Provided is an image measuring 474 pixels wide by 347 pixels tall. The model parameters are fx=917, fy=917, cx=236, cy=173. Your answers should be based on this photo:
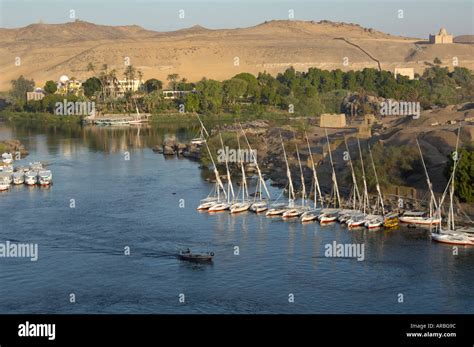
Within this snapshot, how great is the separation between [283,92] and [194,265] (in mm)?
40604

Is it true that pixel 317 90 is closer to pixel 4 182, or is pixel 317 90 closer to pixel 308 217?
pixel 4 182

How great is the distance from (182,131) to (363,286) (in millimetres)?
30041

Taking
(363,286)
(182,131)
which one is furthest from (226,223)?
(182,131)

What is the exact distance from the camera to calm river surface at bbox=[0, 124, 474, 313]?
589 inches

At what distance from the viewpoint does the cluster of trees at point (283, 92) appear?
49250mm

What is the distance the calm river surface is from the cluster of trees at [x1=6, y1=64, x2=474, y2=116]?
2530 centimetres

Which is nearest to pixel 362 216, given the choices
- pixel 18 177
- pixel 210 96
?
pixel 18 177

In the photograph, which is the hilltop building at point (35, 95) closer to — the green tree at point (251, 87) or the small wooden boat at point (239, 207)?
the green tree at point (251, 87)

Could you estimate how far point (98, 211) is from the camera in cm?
2295

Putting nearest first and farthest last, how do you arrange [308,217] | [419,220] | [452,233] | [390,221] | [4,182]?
[452,233] < [390,221] < [419,220] < [308,217] < [4,182]

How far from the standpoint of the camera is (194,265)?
17.4 m

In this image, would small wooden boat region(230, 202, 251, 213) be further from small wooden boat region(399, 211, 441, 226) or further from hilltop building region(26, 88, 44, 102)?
hilltop building region(26, 88, 44, 102)

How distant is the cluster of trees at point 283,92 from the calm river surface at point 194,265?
2530cm
